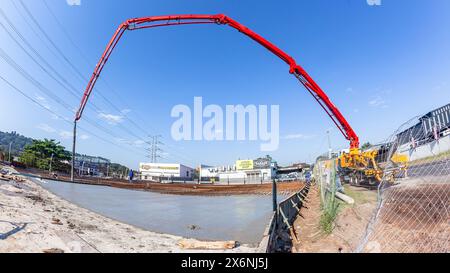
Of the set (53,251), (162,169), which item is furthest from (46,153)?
(53,251)

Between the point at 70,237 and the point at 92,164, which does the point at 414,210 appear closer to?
the point at 70,237

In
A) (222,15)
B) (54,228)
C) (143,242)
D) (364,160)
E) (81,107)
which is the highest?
Result: (222,15)

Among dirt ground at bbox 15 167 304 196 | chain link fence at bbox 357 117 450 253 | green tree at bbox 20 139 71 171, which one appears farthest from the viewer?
green tree at bbox 20 139 71 171

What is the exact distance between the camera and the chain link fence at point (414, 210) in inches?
165

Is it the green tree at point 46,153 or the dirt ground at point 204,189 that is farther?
the green tree at point 46,153

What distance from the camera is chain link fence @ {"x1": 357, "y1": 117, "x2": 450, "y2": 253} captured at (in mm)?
4195

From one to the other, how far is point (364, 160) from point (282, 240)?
9330mm

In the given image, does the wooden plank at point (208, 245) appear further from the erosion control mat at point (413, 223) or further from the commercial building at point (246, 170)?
the commercial building at point (246, 170)

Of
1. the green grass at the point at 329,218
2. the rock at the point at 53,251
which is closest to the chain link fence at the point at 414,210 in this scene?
the green grass at the point at 329,218

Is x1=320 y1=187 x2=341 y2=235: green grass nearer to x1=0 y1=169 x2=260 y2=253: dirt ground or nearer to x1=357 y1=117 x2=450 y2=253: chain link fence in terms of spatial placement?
x1=357 y1=117 x2=450 y2=253: chain link fence

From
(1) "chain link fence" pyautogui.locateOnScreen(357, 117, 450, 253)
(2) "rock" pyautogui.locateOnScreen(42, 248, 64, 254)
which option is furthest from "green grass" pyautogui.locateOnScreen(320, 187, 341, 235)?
(2) "rock" pyautogui.locateOnScreen(42, 248, 64, 254)
